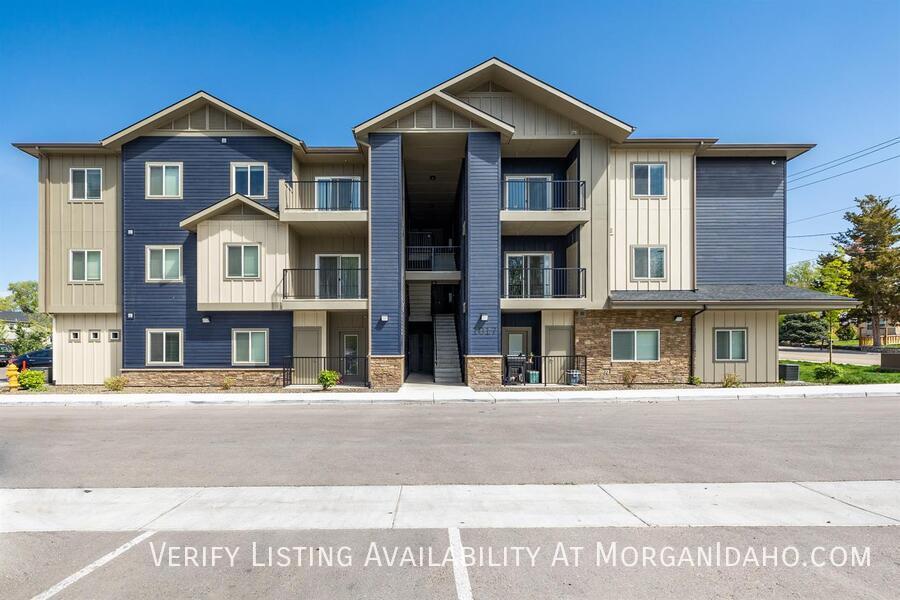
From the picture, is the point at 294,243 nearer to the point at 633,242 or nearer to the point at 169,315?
the point at 169,315

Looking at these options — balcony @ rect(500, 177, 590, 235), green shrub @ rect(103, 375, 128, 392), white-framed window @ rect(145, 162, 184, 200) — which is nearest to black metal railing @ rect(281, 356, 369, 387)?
green shrub @ rect(103, 375, 128, 392)

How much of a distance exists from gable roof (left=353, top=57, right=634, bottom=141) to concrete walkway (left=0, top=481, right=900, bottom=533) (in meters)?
14.3

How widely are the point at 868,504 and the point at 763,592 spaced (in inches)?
138

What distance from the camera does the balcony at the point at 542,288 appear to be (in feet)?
59.9

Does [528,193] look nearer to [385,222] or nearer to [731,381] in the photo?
[385,222]

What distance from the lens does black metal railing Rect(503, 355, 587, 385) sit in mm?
18391

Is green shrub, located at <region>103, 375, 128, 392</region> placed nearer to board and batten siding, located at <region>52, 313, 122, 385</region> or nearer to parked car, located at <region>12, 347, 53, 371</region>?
board and batten siding, located at <region>52, 313, 122, 385</region>

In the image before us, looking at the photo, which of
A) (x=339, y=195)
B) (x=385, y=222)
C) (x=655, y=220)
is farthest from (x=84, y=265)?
(x=655, y=220)

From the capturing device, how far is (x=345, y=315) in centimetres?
2020

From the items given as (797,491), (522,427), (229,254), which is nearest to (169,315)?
(229,254)

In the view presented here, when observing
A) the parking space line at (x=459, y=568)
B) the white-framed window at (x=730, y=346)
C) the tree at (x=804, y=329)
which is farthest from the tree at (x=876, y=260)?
the parking space line at (x=459, y=568)

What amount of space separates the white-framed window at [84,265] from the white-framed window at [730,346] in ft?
85.4

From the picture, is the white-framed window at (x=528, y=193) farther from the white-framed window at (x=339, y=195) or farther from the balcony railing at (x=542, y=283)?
the white-framed window at (x=339, y=195)

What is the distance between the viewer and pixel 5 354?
29141mm
